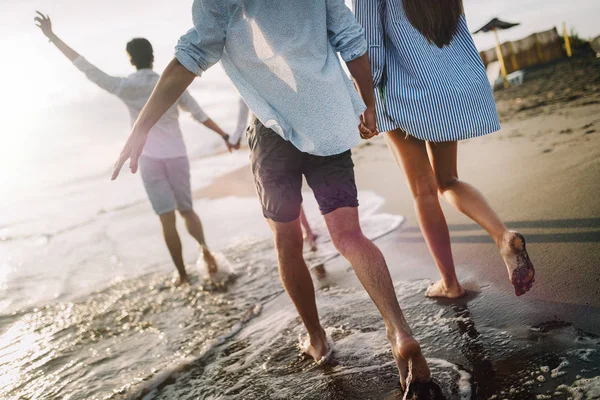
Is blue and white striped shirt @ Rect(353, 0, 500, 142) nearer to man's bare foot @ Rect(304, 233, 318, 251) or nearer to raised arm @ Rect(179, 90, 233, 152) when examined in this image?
man's bare foot @ Rect(304, 233, 318, 251)

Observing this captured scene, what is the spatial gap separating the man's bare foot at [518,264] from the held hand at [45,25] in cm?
385

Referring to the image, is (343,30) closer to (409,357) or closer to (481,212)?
(481,212)

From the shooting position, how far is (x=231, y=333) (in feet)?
9.26

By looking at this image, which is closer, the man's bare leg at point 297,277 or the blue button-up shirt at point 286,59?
→ the blue button-up shirt at point 286,59

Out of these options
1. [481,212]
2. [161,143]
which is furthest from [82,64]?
[481,212]

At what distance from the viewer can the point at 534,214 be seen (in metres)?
3.26

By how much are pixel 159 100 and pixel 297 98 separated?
52 cm

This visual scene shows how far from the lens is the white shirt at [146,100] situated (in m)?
4.03

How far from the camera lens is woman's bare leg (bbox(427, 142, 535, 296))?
1.94 m

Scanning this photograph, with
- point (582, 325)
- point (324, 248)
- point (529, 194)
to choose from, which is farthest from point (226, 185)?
point (582, 325)

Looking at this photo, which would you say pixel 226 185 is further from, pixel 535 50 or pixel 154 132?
pixel 535 50

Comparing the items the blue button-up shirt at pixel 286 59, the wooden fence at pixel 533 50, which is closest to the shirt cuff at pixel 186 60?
the blue button-up shirt at pixel 286 59

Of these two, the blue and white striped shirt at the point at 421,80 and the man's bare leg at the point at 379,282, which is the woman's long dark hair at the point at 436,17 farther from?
the man's bare leg at the point at 379,282

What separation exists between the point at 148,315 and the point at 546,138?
4.65 meters
